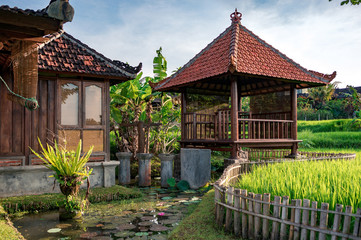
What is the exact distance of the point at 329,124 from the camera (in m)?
27.2

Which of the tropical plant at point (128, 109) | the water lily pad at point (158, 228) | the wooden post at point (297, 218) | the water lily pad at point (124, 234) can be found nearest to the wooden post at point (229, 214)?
the wooden post at point (297, 218)

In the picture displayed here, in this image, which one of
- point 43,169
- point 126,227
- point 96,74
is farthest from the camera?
point 96,74

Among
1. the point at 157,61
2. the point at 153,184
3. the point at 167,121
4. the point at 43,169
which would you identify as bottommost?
the point at 153,184

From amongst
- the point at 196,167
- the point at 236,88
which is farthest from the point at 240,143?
the point at 236,88

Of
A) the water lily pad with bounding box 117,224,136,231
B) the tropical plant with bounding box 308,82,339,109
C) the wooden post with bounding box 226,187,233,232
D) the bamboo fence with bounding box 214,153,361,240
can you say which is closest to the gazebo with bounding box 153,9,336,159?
the water lily pad with bounding box 117,224,136,231

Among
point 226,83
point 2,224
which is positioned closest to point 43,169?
point 2,224

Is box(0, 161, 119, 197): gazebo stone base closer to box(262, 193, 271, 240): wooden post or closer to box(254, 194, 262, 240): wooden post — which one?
box(254, 194, 262, 240): wooden post

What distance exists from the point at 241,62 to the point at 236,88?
0.77m

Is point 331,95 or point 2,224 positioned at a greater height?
point 331,95

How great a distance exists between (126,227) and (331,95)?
115 ft

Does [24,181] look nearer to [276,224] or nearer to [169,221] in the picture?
[169,221]

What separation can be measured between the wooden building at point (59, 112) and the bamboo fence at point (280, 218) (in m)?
4.95

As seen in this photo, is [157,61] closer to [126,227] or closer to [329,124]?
[126,227]

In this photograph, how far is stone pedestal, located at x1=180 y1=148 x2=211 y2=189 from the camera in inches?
406
